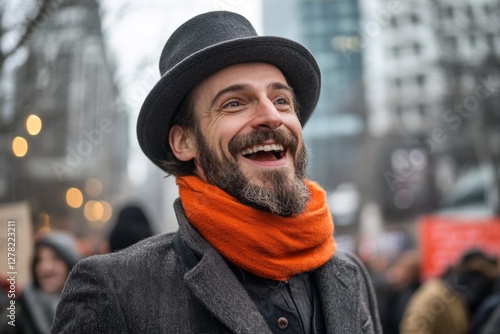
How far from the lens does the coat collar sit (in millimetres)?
1979

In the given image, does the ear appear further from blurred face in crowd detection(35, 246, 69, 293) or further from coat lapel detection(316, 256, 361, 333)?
blurred face in crowd detection(35, 246, 69, 293)

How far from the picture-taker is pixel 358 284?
7.77 ft

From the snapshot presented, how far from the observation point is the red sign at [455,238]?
332 inches

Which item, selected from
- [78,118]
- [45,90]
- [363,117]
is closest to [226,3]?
[45,90]

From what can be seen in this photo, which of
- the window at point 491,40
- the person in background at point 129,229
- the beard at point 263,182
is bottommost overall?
the person in background at point 129,229

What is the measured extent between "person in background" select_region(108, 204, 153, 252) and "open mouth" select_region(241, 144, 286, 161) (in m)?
3.13

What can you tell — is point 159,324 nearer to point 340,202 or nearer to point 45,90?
point 45,90

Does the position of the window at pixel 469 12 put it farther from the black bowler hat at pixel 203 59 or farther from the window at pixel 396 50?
the window at pixel 396 50

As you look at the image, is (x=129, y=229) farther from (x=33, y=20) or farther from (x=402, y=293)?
(x=402, y=293)

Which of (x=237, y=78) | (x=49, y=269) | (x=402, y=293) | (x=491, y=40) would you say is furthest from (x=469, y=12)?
(x=237, y=78)

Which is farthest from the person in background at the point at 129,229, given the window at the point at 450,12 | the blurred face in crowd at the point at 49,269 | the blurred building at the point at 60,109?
the window at the point at 450,12

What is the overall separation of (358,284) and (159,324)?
77 centimetres

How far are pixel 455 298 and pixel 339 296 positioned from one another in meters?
4.38

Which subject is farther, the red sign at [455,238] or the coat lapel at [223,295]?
the red sign at [455,238]
